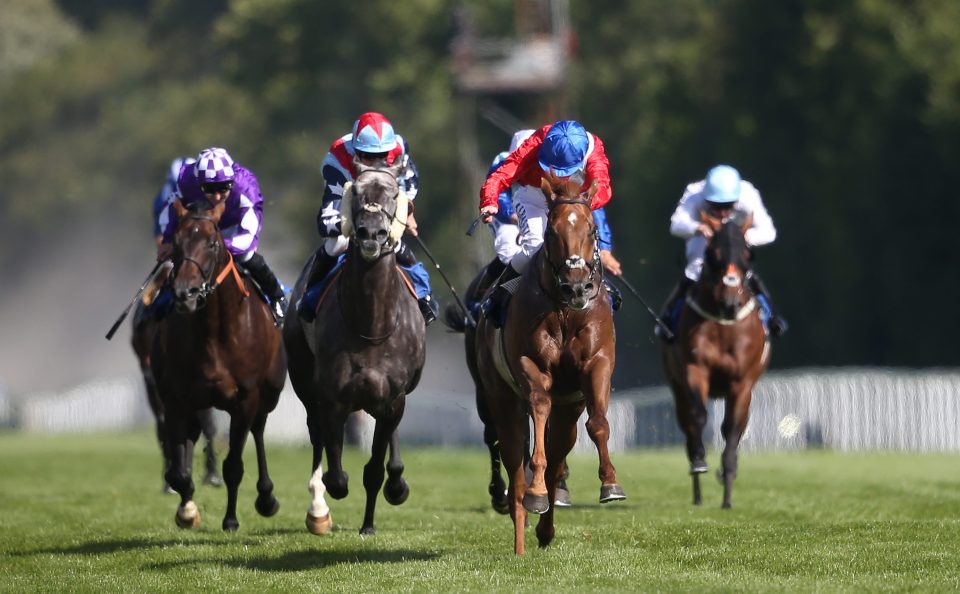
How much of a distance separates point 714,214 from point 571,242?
6.19m

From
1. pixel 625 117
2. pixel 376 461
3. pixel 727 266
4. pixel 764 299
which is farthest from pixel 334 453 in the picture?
pixel 625 117

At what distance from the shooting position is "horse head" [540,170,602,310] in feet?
37.9

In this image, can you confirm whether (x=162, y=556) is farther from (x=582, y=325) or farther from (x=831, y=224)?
(x=831, y=224)

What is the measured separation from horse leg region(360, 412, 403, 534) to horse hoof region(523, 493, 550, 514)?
6.82ft

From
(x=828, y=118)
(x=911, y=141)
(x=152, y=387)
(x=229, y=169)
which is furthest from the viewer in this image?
(x=828, y=118)

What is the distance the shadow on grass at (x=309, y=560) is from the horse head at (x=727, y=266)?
15.8ft

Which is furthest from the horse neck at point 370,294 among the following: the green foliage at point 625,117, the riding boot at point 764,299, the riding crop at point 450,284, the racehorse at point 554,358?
the green foliage at point 625,117

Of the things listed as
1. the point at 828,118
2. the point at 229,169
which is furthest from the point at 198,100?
the point at 229,169

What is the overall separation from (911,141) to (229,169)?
26800 mm

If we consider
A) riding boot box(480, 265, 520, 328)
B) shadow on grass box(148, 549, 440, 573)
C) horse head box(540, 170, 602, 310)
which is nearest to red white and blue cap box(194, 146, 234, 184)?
riding boot box(480, 265, 520, 328)

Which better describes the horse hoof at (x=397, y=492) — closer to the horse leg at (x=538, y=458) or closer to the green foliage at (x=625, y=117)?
the horse leg at (x=538, y=458)

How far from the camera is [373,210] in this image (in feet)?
39.8

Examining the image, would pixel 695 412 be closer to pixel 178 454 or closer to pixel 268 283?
pixel 268 283

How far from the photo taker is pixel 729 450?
16.7m
